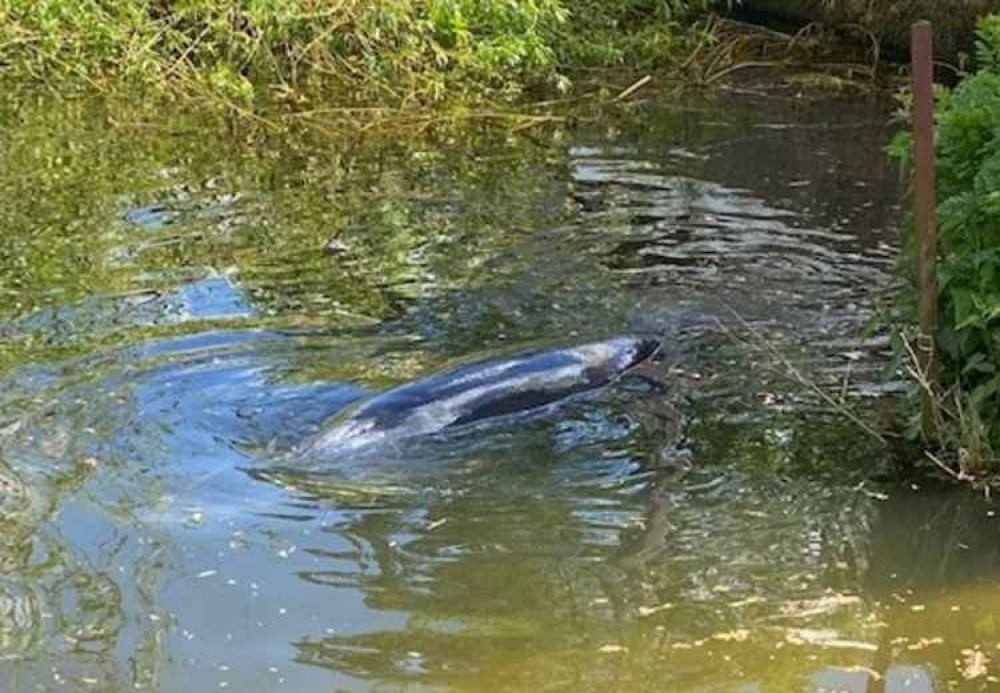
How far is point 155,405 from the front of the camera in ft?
21.8

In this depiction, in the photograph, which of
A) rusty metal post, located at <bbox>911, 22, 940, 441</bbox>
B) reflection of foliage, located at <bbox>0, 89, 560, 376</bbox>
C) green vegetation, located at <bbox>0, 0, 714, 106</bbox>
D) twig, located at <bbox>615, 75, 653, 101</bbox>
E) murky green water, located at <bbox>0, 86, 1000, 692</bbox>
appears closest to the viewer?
murky green water, located at <bbox>0, 86, 1000, 692</bbox>

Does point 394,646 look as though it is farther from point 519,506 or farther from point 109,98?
point 109,98

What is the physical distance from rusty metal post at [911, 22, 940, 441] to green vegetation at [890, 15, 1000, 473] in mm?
65

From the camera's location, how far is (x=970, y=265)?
19.2ft

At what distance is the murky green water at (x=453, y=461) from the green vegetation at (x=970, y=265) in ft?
1.07

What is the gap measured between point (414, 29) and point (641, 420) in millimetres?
7606

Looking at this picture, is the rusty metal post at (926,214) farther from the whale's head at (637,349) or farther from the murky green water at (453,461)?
the whale's head at (637,349)

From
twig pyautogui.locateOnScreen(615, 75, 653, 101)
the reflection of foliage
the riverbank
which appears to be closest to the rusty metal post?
the reflection of foliage

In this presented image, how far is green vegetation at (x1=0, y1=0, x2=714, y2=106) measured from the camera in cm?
1328

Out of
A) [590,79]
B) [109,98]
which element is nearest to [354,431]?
[109,98]

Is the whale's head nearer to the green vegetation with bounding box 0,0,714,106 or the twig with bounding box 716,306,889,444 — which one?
the twig with bounding box 716,306,889,444

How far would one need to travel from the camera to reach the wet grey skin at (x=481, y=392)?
20.6 feet

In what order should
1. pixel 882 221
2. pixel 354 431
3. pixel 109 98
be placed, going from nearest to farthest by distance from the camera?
pixel 354 431 → pixel 882 221 → pixel 109 98

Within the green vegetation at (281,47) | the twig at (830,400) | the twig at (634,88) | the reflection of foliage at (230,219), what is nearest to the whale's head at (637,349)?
the twig at (830,400)
